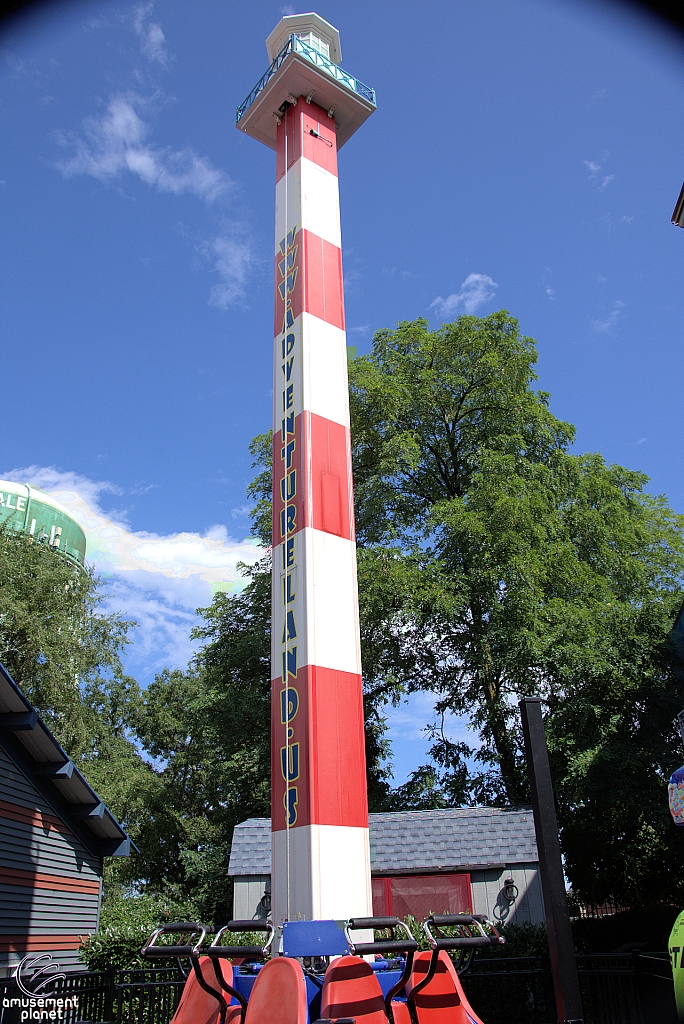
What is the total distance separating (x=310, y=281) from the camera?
486 inches

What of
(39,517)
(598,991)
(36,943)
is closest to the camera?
(598,991)

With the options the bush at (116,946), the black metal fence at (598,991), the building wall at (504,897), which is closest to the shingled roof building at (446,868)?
the building wall at (504,897)

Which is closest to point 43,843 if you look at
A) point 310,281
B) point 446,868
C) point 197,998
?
point 446,868

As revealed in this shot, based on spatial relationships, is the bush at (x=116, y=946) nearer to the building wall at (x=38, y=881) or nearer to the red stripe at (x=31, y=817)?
the building wall at (x=38, y=881)

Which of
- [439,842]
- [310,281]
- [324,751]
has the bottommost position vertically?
[439,842]

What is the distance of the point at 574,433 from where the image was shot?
82.6 feet

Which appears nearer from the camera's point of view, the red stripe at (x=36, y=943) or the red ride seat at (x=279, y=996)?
the red ride seat at (x=279, y=996)

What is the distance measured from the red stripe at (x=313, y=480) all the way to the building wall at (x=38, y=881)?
5874mm

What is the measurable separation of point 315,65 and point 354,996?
14747mm

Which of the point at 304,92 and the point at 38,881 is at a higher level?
the point at 304,92

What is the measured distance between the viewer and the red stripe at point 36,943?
36.6 ft

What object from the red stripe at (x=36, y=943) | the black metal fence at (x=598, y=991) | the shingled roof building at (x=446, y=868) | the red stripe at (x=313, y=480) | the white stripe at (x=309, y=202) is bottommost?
the black metal fence at (x=598, y=991)

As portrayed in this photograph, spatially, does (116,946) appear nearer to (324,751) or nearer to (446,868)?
(324,751)

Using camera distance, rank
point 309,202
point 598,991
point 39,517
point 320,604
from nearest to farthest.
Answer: point 598,991 < point 320,604 < point 309,202 < point 39,517
